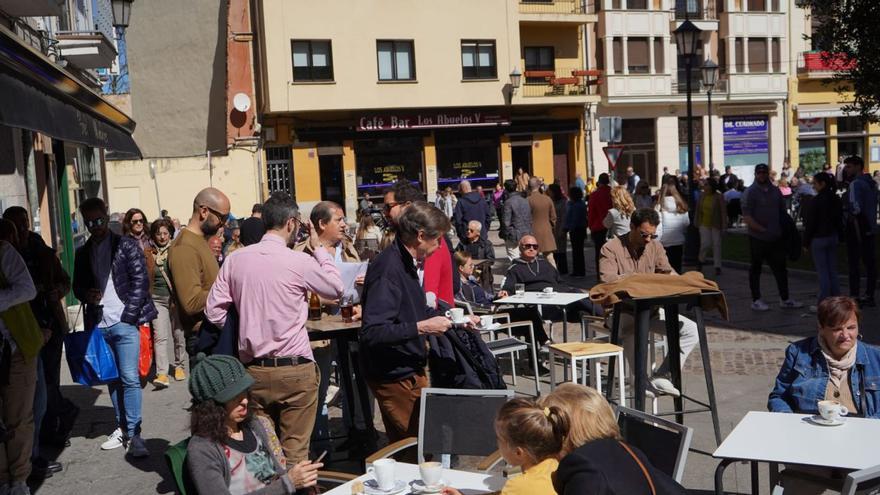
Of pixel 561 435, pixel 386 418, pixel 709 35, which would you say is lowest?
pixel 386 418

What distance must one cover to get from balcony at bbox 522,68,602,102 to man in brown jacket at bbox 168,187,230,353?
3137 cm

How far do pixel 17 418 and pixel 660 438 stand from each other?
13.5ft

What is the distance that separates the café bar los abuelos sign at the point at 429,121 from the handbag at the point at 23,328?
94.5 ft

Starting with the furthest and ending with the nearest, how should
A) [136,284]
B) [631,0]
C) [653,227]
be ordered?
1. [631,0]
2. [653,227]
3. [136,284]

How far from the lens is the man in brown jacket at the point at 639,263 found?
25.6 ft

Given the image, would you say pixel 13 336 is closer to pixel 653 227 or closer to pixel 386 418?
pixel 386 418

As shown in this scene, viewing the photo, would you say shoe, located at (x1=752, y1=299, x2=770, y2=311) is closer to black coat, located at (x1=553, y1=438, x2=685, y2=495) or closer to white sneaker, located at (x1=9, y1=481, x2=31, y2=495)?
white sneaker, located at (x1=9, y1=481, x2=31, y2=495)

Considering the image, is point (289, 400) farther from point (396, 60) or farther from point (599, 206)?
→ point (396, 60)

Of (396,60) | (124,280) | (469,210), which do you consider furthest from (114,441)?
(396,60)

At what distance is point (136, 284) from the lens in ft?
23.9

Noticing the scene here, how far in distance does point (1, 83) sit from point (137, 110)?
98.0ft

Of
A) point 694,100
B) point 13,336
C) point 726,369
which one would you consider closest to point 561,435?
point 13,336

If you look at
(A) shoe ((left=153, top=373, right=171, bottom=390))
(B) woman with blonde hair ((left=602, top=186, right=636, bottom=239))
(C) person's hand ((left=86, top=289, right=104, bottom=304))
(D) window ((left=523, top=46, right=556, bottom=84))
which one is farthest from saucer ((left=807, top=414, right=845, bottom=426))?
(D) window ((left=523, top=46, right=556, bottom=84))

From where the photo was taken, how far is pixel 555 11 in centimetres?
3750
